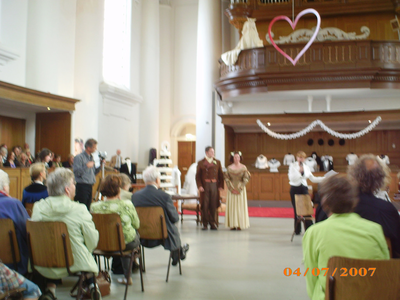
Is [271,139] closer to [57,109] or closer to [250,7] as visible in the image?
[250,7]

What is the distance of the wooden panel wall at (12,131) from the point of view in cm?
1066

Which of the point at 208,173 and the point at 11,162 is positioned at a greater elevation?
the point at 11,162

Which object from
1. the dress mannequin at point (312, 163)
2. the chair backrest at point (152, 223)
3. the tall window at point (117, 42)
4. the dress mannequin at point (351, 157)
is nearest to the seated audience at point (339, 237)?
the chair backrest at point (152, 223)

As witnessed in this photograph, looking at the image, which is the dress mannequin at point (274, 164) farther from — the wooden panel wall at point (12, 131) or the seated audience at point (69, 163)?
the wooden panel wall at point (12, 131)

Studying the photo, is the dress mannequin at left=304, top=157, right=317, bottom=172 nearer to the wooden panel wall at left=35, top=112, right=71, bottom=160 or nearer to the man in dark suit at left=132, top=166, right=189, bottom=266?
the wooden panel wall at left=35, top=112, right=71, bottom=160

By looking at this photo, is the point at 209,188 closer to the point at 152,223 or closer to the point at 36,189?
the point at 152,223

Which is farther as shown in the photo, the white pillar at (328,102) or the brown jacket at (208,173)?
the white pillar at (328,102)

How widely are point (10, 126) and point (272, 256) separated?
8.67m

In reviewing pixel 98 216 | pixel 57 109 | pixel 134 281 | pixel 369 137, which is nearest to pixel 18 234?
pixel 98 216

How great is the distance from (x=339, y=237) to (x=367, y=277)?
27 centimetres

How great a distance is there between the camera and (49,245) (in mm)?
3125

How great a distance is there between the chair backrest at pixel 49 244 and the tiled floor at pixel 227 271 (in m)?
0.82

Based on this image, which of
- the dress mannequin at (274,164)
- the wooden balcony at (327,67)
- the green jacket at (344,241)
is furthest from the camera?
the dress mannequin at (274,164)

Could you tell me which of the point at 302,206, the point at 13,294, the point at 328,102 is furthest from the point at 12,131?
the point at 328,102
